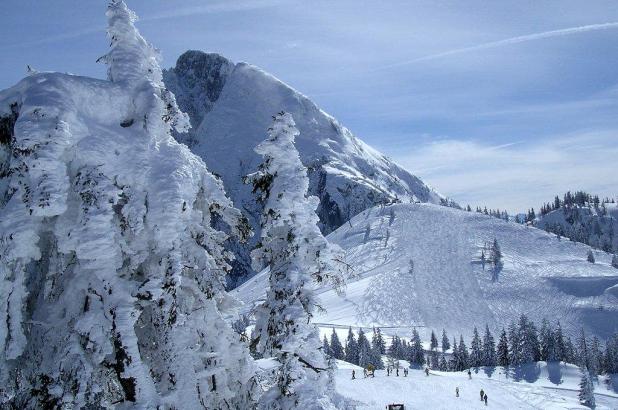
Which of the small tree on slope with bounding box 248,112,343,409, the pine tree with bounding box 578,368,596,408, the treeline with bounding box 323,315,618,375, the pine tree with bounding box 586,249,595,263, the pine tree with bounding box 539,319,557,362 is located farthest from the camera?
the pine tree with bounding box 586,249,595,263

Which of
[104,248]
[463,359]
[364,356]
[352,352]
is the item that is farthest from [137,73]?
[463,359]

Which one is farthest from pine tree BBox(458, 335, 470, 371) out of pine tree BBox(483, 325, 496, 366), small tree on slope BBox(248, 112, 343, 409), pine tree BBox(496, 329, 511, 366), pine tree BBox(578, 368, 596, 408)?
small tree on slope BBox(248, 112, 343, 409)

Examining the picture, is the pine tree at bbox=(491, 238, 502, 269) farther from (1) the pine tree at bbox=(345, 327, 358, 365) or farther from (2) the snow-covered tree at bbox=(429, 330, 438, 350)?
(1) the pine tree at bbox=(345, 327, 358, 365)

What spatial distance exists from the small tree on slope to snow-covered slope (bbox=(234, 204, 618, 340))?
422 feet

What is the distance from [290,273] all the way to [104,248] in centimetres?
389

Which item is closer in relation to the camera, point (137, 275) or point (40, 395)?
point (40, 395)

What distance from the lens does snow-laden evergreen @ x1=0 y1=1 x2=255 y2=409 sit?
8.55m

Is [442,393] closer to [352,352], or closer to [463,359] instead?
[352,352]

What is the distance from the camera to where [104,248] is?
29.1ft

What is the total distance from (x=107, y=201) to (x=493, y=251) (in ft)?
622

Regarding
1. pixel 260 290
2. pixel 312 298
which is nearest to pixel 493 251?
pixel 260 290

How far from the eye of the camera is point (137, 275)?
10.1m

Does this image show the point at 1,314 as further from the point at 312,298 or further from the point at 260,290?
the point at 260,290

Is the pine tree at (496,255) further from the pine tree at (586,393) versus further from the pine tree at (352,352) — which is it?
the pine tree at (586,393)
